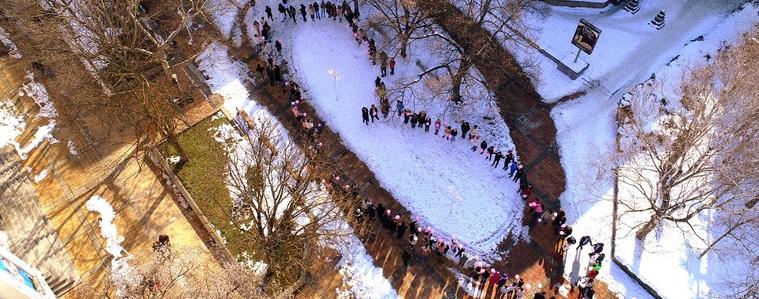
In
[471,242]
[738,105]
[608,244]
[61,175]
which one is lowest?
[61,175]

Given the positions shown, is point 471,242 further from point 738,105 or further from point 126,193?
point 126,193

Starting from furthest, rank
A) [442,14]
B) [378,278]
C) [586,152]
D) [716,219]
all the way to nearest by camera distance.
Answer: [442,14] < [586,152] < [716,219] < [378,278]

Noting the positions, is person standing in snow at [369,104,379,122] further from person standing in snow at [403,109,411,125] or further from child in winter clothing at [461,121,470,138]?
child in winter clothing at [461,121,470,138]

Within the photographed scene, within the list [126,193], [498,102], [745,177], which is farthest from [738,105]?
[126,193]

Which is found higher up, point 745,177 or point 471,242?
point 745,177

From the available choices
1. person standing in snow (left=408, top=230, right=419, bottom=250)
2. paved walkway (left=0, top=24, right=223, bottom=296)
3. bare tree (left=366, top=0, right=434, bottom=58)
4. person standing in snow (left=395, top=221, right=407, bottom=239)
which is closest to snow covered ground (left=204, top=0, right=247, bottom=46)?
Answer: paved walkway (left=0, top=24, right=223, bottom=296)

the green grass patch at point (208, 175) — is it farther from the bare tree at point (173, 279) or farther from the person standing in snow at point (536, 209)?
the person standing in snow at point (536, 209)

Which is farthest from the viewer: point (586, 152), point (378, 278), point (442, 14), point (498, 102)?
point (442, 14)

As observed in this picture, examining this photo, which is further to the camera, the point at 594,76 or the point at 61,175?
the point at 594,76
